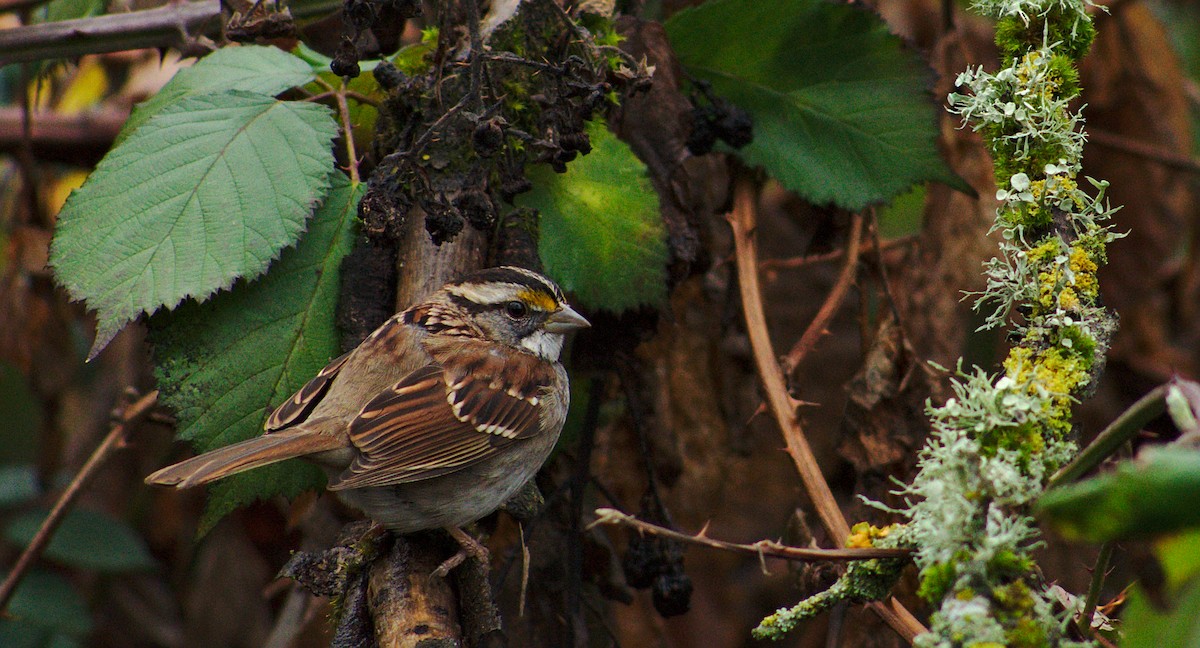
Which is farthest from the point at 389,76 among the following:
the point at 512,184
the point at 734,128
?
the point at 734,128

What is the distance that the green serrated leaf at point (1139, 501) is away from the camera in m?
0.95

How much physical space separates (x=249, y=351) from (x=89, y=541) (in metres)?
1.91

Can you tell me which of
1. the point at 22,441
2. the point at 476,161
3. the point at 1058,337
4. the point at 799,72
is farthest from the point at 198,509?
the point at 1058,337

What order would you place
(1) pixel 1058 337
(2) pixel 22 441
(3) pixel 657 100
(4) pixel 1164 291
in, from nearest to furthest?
1. (1) pixel 1058 337
2. (3) pixel 657 100
3. (2) pixel 22 441
4. (4) pixel 1164 291

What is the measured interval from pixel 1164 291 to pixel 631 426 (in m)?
2.84

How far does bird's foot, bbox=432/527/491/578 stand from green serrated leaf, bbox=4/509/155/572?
1.95 m

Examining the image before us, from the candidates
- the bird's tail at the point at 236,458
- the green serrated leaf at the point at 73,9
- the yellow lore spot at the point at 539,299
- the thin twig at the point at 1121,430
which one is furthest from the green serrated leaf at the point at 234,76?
the thin twig at the point at 1121,430

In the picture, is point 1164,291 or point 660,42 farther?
point 1164,291

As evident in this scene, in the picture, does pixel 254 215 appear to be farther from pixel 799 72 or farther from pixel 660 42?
pixel 799 72

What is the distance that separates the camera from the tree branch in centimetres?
286

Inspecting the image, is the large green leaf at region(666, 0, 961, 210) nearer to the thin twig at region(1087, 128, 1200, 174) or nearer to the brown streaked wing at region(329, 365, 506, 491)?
the brown streaked wing at region(329, 365, 506, 491)

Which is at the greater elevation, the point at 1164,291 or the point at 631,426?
the point at 631,426

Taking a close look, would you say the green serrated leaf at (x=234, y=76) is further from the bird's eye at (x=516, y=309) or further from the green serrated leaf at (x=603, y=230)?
the bird's eye at (x=516, y=309)

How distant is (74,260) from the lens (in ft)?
7.50
